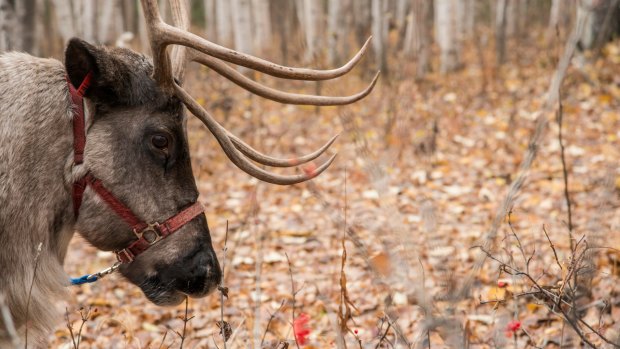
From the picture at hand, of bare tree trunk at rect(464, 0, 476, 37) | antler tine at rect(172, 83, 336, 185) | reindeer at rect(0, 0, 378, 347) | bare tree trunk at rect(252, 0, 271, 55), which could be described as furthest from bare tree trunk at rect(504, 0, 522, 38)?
reindeer at rect(0, 0, 378, 347)

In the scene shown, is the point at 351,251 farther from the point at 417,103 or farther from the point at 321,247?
the point at 417,103

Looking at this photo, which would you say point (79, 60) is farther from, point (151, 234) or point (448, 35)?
Answer: point (448, 35)

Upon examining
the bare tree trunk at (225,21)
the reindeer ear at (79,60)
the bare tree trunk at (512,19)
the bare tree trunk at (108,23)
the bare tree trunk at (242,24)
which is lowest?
the bare tree trunk at (225,21)

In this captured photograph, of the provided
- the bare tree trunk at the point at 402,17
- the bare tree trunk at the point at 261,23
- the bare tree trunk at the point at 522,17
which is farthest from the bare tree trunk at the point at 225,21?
the bare tree trunk at the point at 522,17

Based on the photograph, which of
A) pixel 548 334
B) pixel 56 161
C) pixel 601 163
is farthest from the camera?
pixel 601 163

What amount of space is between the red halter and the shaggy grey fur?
3 centimetres

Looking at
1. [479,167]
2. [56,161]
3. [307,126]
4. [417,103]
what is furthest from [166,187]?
→ [417,103]

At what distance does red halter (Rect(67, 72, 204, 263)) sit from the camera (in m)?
2.89

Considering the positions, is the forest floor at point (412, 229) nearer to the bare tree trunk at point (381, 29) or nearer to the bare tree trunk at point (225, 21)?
the bare tree trunk at point (381, 29)

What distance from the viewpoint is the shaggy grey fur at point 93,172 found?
2832 millimetres

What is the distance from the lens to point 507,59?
1526 cm

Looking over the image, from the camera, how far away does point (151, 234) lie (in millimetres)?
2959

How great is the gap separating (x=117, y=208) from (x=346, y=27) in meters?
13.6

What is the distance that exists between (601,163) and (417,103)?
12.9ft
